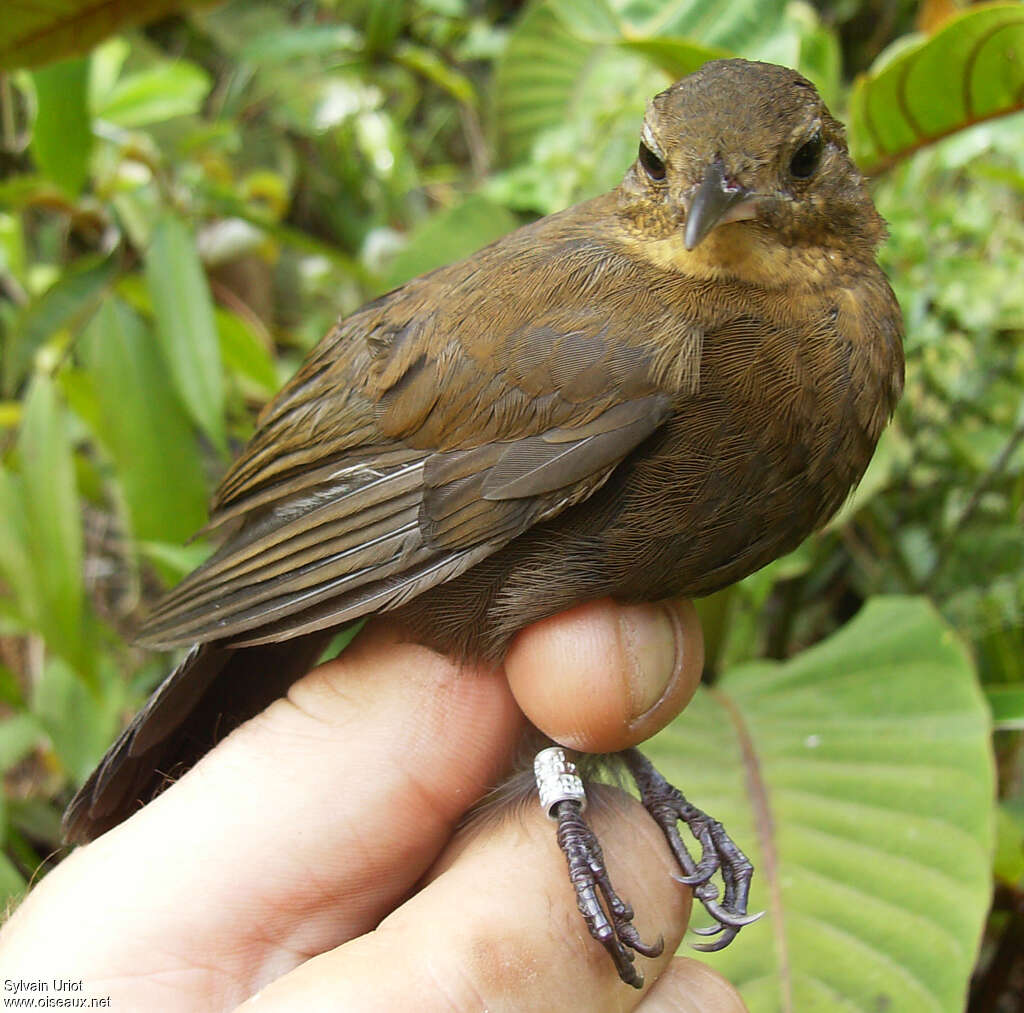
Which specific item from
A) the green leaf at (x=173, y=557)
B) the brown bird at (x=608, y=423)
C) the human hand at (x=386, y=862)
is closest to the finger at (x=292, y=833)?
the human hand at (x=386, y=862)

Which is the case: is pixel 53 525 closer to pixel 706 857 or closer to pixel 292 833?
pixel 292 833

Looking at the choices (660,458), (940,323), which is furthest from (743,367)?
Result: (940,323)

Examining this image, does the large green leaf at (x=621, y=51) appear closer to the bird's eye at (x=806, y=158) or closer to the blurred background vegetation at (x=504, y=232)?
the blurred background vegetation at (x=504, y=232)

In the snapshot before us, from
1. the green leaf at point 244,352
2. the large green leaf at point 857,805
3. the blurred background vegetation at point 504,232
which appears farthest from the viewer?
the green leaf at point 244,352

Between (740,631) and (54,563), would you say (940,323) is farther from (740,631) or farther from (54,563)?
(54,563)

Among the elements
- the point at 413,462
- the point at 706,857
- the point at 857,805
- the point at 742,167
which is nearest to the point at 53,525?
the point at 413,462

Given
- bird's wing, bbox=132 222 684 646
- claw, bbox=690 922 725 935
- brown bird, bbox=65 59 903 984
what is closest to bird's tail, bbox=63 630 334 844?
brown bird, bbox=65 59 903 984
